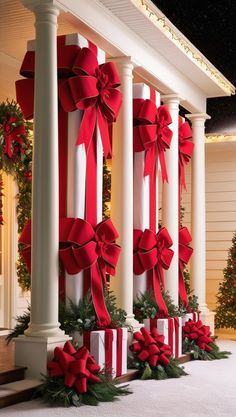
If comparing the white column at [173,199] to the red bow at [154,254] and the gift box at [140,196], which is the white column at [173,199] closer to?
the red bow at [154,254]

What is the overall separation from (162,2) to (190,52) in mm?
3172

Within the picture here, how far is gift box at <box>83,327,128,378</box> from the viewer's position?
21.1 ft

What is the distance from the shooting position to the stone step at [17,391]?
216 inches

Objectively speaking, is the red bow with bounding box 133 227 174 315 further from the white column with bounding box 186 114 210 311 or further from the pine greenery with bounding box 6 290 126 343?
the white column with bounding box 186 114 210 311

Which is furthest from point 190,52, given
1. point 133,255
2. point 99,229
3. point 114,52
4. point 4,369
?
point 4,369

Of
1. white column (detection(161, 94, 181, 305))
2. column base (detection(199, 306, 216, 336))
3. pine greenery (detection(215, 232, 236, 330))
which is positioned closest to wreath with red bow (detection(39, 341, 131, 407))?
white column (detection(161, 94, 181, 305))

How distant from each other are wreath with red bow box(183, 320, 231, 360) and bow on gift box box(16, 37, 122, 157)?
308cm

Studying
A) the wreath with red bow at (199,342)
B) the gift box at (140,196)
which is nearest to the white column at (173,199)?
the wreath with red bow at (199,342)

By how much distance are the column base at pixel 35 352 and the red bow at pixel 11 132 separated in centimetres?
276

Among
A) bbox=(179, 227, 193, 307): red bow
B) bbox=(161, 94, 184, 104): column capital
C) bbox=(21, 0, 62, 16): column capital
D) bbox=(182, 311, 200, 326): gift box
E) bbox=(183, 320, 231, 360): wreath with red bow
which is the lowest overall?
bbox=(183, 320, 231, 360): wreath with red bow

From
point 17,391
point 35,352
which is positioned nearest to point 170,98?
point 35,352

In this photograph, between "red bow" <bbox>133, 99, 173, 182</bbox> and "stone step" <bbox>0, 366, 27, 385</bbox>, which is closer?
"stone step" <bbox>0, 366, 27, 385</bbox>

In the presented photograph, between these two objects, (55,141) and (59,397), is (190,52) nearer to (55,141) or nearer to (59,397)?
(55,141)

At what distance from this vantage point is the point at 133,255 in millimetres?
8031
